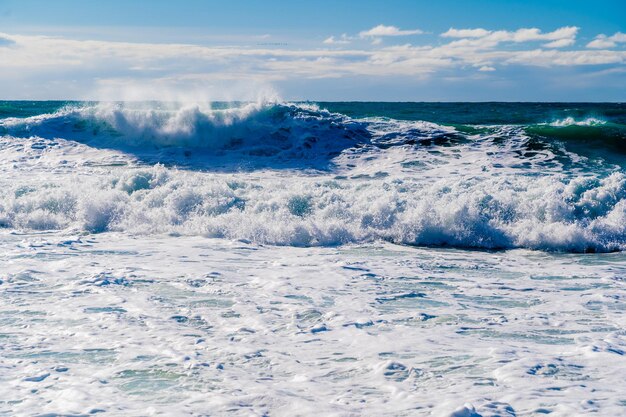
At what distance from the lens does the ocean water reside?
4625 mm

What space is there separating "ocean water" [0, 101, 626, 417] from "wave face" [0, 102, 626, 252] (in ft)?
0.18

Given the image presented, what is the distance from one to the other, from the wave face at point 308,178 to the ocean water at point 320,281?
6cm

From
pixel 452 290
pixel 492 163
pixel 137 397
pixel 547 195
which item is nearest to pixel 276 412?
pixel 137 397

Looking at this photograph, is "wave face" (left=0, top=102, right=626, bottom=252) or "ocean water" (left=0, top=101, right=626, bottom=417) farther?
"wave face" (left=0, top=102, right=626, bottom=252)

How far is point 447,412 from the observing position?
4.21 metres

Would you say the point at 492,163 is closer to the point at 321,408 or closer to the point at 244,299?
the point at 244,299

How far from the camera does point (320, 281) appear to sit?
25.7 feet

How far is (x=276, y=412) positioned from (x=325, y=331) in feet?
5.53

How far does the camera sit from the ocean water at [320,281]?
462 centimetres

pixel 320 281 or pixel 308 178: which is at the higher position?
pixel 308 178

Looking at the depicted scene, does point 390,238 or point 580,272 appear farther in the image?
point 390,238

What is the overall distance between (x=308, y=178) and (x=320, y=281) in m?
7.87

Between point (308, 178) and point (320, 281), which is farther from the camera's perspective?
point (308, 178)

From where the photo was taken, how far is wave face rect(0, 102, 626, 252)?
10859 mm
